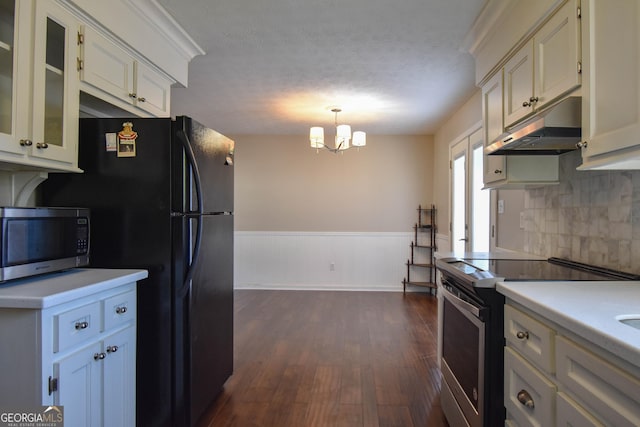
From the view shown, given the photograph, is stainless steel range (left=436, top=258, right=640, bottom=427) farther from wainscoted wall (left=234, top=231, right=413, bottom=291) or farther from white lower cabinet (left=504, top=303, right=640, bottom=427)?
wainscoted wall (left=234, top=231, right=413, bottom=291)

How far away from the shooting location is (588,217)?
1812 mm

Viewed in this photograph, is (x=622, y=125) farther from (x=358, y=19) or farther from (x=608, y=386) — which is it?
(x=358, y=19)

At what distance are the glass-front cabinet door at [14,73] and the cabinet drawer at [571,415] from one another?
2066mm

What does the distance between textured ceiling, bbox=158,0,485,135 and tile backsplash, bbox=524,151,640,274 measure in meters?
1.16

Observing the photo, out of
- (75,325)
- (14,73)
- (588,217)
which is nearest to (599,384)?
(588,217)

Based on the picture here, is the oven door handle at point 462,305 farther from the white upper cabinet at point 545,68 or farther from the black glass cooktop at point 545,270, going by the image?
the white upper cabinet at point 545,68

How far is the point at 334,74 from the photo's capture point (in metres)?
3.07

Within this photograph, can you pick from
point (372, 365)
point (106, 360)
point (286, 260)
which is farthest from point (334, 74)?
point (286, 260)

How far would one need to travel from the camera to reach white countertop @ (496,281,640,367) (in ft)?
2.66

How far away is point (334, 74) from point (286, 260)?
10.5 ft

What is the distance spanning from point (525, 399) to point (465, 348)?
441 mm

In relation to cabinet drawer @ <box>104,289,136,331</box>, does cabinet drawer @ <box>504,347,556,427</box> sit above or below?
below

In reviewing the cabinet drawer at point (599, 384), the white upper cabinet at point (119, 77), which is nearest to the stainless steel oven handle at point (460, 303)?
the cabinet drawer at point (599, 384)

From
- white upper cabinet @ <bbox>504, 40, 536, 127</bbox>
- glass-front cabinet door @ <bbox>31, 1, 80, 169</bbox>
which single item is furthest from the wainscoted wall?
glass-front cabinet door @ <bbox>31, 1, 80, 169</bbox>
